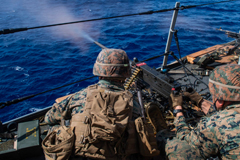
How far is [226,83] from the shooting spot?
2691mm

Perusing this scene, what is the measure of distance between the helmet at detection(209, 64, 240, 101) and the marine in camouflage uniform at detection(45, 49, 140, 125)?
124cm

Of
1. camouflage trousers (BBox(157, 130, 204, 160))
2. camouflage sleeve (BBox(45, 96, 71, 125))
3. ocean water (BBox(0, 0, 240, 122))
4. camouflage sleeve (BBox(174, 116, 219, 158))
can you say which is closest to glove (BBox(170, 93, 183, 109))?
camouflage trousers (BBox(157, 130, 204, 160))

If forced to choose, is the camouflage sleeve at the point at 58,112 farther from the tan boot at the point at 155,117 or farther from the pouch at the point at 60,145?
the tan boot at the point at 155,117

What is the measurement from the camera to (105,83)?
3.46 metres

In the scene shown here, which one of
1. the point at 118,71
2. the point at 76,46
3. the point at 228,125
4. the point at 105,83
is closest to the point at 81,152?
the point at 105,83

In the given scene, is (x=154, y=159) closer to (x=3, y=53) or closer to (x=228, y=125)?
(x=228, y=125)

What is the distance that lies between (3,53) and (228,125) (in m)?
17.1

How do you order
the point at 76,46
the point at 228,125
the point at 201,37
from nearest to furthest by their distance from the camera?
the point at 228,125 → the point at 76,46 → the point at 201,37

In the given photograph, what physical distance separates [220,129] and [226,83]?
65 cm

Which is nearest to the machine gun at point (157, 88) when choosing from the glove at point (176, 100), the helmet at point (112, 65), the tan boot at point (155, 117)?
the tan boot at point (155, 117)

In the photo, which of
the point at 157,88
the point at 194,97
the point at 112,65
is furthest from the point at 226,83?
the point at 157,88

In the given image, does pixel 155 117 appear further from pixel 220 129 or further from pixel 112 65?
pixel 220 129

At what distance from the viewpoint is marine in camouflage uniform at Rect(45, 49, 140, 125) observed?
130 inches

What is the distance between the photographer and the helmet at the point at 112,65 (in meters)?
3.45
